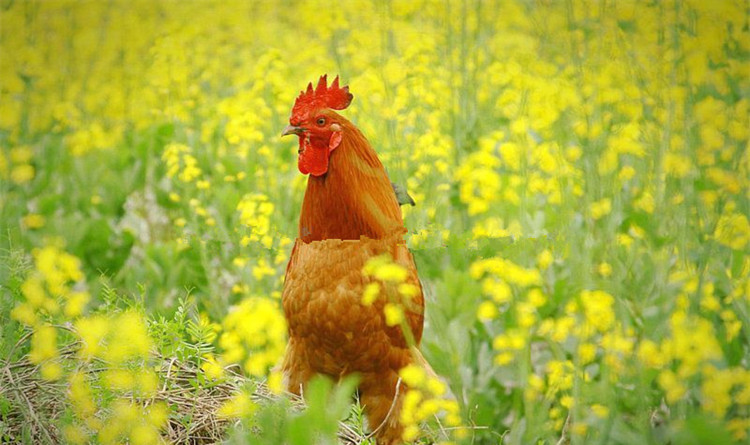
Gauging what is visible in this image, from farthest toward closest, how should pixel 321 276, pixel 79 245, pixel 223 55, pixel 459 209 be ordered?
1. pixel 223 55
2. pixel 459 209
3. pixel 79 245
4. pixel 321 276

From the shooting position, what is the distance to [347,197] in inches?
93.8

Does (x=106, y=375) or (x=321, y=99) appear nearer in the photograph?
(x=106, y=375)

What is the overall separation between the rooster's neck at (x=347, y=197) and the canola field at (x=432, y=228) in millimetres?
341

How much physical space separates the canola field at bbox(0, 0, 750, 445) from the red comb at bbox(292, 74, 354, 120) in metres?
0.64

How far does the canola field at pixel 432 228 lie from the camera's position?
71.7 inches

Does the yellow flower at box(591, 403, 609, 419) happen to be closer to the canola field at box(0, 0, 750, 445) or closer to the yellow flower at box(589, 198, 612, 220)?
the canola field at box(0, 0, 750, 445)

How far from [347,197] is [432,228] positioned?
0.74 m

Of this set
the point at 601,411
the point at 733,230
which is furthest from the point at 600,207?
the point at 601,411

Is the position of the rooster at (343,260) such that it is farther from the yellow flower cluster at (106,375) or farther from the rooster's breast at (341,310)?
the yellow flower cluster at (106,375)

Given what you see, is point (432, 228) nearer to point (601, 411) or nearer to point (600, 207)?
point (600, 207)

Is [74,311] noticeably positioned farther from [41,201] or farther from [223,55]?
[223,55]

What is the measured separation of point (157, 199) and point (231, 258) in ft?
3.10

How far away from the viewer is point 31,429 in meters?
1.77

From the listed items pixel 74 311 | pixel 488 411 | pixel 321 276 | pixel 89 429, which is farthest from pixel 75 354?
pixel 488 411
